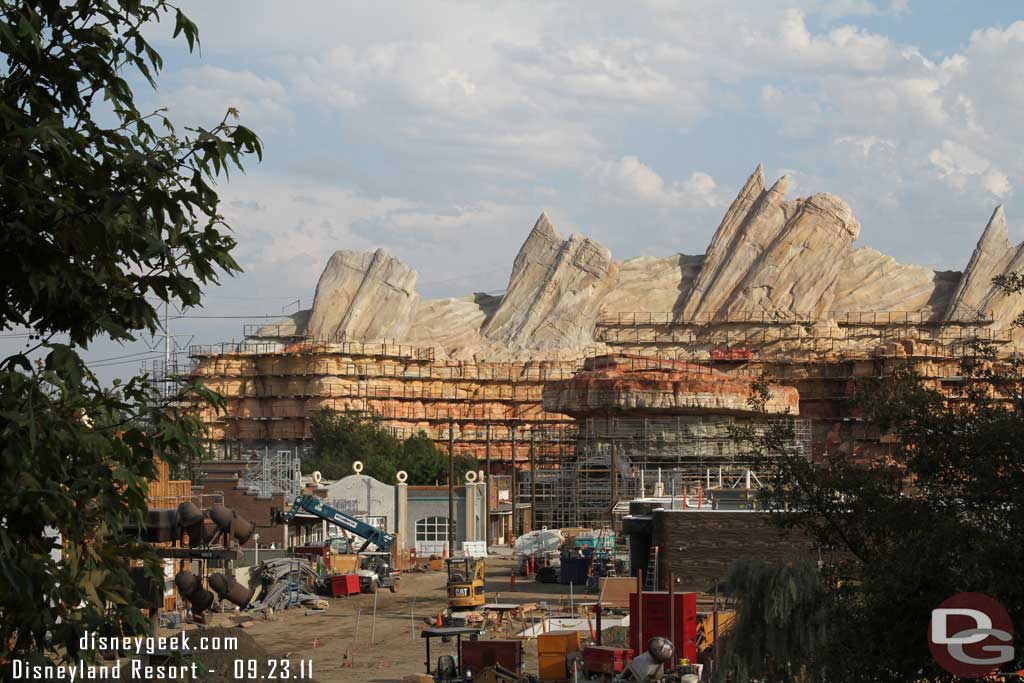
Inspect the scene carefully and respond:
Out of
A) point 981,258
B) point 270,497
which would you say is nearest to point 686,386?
point 270,497

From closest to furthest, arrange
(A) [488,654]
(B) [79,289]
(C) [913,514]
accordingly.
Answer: (B) [79,289]
(C) [913,514]
(A) [488,654]

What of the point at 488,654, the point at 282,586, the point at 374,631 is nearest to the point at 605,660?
the point at 488,654

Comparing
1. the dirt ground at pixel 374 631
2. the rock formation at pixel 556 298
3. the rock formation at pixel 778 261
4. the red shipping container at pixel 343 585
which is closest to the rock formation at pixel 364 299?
the rock formation at pixel 556 298

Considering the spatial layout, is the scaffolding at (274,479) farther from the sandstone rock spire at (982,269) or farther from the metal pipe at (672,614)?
the sandstone rock spire at (982,269)

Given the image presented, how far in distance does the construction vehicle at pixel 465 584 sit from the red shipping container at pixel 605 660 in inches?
413

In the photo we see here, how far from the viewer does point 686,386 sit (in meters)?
59.0

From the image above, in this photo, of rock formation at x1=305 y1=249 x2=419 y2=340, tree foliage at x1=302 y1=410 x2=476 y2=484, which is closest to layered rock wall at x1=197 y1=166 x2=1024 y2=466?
rock formation at x1=305 y1=249 x2=419 y2=340

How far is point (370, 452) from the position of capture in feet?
226

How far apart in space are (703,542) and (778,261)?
65.8 meters

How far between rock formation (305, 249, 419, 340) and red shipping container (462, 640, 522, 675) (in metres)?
69.8

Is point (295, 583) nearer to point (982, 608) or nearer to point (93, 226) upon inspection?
point (982, 608)

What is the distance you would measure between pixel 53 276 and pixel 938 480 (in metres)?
8.86

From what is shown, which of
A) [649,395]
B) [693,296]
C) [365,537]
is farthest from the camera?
[693,296]

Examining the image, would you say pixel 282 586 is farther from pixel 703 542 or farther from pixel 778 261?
pixel 778 261
